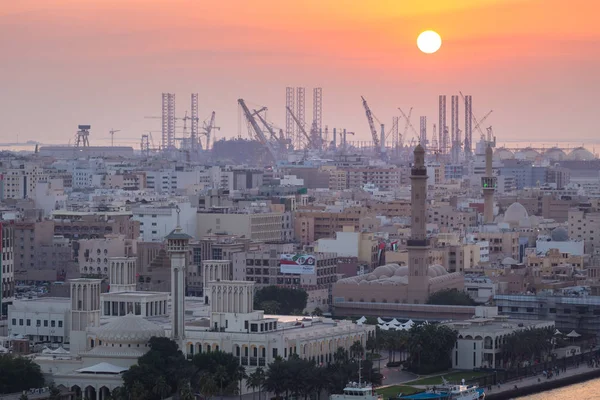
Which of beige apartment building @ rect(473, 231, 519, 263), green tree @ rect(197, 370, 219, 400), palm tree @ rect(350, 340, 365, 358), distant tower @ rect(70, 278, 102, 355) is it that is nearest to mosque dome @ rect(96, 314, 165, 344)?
distant tower @ rect(70, 278, 102, 355)

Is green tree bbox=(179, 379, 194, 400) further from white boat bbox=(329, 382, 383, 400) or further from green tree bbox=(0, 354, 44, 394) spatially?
green tree bbox=(0, 354, 44, 394)

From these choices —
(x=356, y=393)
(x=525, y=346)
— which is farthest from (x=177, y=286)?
(x=525, y=346)

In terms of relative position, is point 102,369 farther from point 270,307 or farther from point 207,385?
point 270,307

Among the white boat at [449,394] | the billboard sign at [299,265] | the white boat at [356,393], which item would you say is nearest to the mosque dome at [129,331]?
the white boat at [356,393]

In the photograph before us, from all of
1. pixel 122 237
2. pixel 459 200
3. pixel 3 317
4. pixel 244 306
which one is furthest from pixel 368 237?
pixel 459 200

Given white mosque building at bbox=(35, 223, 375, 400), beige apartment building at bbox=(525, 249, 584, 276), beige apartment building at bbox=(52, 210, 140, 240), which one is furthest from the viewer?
beige apartment building at bbox=(52, 210, 140, 240)

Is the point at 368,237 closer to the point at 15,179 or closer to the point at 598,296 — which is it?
the point at 598,296
